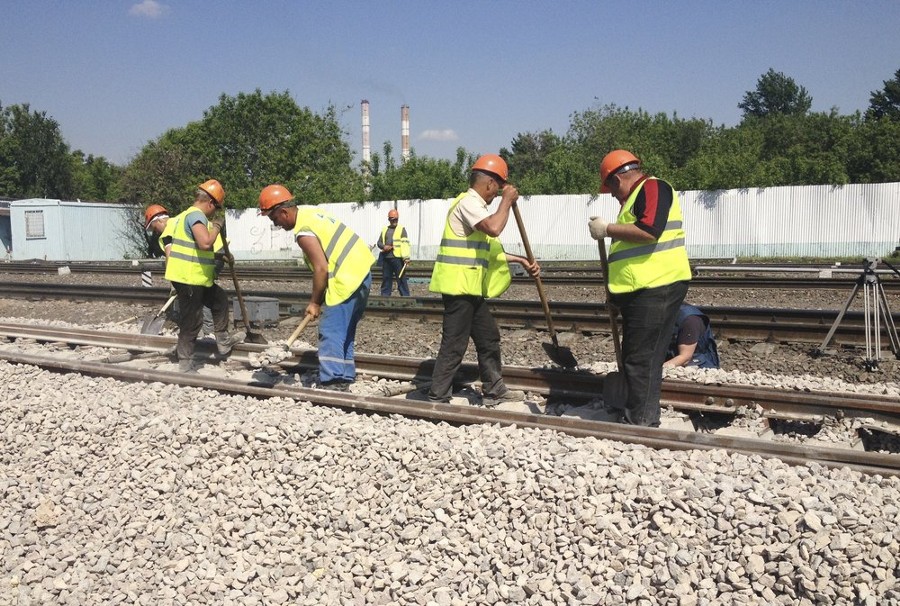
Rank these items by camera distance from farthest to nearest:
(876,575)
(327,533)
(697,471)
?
(327,533)
(697,471)
(876,575)

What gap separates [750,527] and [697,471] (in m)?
0.55

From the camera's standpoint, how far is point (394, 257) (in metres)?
14.4

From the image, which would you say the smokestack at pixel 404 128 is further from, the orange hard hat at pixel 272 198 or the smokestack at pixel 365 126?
the orange hard hat at pixel 272 198

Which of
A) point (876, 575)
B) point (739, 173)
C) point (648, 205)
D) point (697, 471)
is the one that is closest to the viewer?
point (876, 575)

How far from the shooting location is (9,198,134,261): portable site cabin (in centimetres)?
3659

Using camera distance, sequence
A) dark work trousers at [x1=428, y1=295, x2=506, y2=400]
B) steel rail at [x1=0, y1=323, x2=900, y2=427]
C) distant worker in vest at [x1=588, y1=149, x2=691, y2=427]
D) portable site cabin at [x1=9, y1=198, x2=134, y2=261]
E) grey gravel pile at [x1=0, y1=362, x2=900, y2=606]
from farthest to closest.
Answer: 1. portable site cabin at [x1=9, y1=198, x2=134, y2=261]
2. dark work trousers at [x1=428, y1=295, x2=506, y2=400]
3. steel rail at [x1=0, y1=323, x2=900, y2=427]
4. distant worker in vest at [x1=588, y1=149, x2=691, y2=427]
5. grey gravel pile at [x1=0, y1=362, x2=900, y2=606]

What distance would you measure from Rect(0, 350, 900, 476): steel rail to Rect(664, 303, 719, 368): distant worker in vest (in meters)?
1.94

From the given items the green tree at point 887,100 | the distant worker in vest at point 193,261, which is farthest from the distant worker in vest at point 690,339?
the green tree at point 887,100

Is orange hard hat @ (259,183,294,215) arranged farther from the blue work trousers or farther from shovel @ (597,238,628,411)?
shovel @ (597,238,628,411)

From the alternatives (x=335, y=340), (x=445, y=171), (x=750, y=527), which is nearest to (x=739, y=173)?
(x=445, y=171)

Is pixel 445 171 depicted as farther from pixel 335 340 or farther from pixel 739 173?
pixel 335 340

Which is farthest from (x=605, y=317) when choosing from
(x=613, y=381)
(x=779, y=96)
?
(x=779, y=96)

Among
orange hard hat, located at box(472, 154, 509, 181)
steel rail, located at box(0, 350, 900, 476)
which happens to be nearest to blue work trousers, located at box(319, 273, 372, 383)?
steel rail, located at box(0, 350, 900, 476)

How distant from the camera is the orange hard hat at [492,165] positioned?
579 cm
